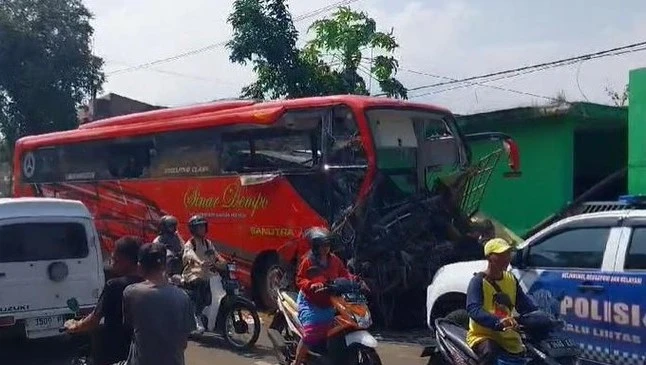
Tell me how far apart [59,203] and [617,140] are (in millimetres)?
12379

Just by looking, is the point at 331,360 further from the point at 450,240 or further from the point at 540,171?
the point at 540,171

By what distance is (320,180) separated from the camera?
11078 mm

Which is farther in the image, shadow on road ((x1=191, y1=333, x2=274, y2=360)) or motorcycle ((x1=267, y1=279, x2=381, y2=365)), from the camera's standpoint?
shadow on road ((x1=191, y1=333, x2=274, y2=360))

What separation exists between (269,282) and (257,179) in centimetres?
154

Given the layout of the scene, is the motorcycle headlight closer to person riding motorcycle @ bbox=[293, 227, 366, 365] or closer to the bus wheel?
person riding motorcycle @ bbox=[293, 227, 366, 365]

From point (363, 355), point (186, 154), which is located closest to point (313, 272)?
point (363, 355)

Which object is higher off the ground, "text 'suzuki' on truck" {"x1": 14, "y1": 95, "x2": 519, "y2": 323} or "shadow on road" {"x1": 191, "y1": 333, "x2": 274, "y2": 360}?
"text 'suzuki' on truck" {"x1": 14, "y1": 95, "x2": 519, "y2": 323}

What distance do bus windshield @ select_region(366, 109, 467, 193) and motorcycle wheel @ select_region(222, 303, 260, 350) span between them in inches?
105

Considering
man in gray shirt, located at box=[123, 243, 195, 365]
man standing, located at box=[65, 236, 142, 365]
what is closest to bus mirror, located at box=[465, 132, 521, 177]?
man standing, located at box=[65, 236, 142, 365]

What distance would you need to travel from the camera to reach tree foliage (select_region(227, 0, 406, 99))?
18.0 metres

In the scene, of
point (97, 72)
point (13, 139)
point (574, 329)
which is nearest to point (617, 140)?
point (574, 329)

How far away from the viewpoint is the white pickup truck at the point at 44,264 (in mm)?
8531

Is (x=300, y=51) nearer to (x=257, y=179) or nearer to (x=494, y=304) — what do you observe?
(x=257, y=179)

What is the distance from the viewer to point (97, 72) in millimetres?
33312
